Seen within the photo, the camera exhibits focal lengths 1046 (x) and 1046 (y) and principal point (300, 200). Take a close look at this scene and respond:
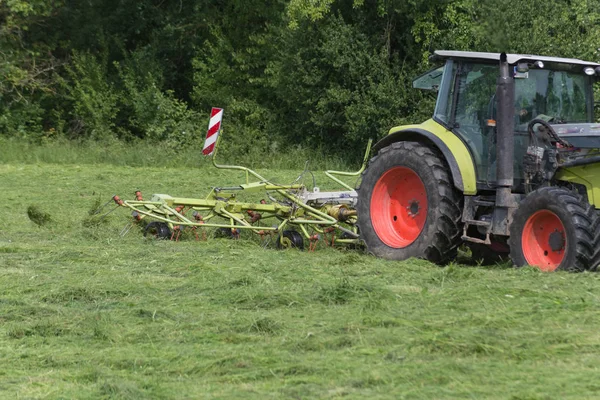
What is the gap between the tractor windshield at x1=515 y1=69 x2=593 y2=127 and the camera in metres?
8.67

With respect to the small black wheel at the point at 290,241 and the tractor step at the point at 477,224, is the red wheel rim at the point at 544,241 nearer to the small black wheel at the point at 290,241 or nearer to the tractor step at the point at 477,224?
the tractor step at the point at 477,224

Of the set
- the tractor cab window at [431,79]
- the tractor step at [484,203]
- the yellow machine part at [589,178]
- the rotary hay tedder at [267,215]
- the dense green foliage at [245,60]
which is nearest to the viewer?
the yellow machine part at [589,178]

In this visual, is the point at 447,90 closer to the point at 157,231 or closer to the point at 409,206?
the point at 409,206

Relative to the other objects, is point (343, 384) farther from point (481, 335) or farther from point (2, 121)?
point (2, 121)

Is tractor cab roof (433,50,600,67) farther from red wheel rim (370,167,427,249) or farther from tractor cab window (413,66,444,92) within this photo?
red wheel rim (370,167,427,249)

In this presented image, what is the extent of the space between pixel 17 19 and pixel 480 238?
1991cm

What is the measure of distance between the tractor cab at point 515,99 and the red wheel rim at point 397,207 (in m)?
0.65

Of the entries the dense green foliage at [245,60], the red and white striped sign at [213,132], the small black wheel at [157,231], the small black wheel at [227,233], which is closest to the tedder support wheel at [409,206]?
the small black wheel at [227,233]

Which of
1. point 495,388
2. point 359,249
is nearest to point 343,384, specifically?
point 495,388

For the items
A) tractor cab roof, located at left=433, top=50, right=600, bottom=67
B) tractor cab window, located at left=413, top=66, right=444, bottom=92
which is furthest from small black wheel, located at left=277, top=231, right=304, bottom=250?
tractor cab roof, located at left=433, top=50, right=600, bottom=67

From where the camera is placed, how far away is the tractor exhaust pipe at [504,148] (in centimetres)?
838

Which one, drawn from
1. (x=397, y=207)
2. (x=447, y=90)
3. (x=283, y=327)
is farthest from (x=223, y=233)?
(x=283, y=327)

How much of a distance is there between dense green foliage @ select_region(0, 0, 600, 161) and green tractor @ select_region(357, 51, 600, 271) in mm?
7359

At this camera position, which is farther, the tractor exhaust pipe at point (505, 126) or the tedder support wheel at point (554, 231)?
the tractor exhaust pipe at point (505, 126)
